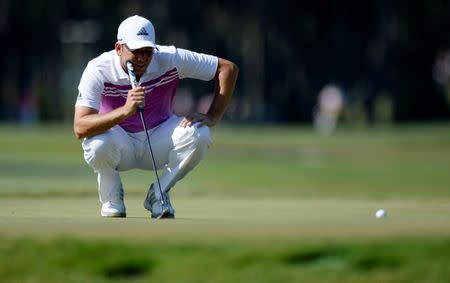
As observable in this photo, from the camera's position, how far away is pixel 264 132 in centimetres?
5378

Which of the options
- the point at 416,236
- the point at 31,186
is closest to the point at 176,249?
the point at 416,236

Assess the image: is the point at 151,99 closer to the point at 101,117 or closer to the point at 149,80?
the point at 149,80

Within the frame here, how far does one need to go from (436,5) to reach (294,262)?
62.9 metres

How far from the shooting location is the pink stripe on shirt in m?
10.2

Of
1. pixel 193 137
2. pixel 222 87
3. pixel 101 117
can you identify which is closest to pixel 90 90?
pixel 101 117

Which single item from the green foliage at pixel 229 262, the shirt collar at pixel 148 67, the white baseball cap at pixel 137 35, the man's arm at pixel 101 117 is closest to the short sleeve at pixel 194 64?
the shirt collar at pixel 148 67

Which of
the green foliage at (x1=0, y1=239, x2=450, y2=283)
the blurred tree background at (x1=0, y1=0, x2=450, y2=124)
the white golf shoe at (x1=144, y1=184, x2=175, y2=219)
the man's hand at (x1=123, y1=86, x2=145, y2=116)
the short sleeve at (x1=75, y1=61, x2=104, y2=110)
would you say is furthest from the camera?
the blurred tree background at (x1=0, y1=0, x2=450, y2=124)

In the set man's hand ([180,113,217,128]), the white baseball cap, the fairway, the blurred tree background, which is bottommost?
the blurred tree background

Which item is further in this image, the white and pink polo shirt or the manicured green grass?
the white and pink polo shirt

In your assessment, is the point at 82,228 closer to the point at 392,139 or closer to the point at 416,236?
the point at 416,236

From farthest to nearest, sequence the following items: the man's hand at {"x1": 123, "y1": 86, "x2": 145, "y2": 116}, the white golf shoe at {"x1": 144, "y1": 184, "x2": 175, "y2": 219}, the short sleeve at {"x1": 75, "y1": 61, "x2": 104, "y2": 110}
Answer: the short sleeve at {"x1": 75, "y1": 61, "x2": 104, "y2": 110} < the white golf shoe at {"x1": 144, "y1": 184, "x2": 175, "y2": 219} < the man's hand at {"x1": 123, "y1": 86, "x2": 145, "y2": 116}

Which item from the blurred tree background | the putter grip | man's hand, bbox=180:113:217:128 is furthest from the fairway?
the blurred tree background

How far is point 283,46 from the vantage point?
6950cm

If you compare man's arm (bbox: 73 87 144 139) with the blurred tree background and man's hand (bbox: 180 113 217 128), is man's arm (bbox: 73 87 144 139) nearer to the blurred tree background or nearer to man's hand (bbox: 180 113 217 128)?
man's hand (bbox: 180 113 217 128)
